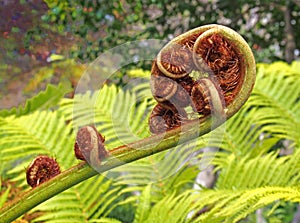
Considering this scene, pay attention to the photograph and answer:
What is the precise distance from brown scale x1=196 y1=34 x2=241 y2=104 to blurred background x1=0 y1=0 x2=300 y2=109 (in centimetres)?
253

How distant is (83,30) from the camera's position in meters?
3.24

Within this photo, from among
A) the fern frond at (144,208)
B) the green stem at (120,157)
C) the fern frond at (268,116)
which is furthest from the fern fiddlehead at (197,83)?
the fern frond at (268,116)

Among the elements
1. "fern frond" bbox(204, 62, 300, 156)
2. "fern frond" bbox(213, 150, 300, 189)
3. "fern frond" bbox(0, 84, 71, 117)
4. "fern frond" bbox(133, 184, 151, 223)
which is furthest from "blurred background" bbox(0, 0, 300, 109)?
"fern frond" bbox(133, 184, 151, 223)

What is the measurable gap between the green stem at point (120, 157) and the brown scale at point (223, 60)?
4cm

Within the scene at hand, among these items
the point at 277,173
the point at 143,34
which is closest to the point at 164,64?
the point at 277,173

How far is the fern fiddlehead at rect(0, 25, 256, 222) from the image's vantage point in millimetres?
564

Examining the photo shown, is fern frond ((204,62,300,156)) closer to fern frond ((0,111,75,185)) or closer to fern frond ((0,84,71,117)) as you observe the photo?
fern frond ((0,111,75,185))

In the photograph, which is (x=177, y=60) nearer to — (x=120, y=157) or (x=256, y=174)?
(x=120, y=157)

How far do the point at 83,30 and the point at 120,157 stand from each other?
2725 mm

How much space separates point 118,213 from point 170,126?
285cm

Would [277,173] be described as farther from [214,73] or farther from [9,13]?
[9,13]

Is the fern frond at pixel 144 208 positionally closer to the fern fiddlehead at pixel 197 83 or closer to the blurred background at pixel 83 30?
the fern fiddlehead at pixel 197 83

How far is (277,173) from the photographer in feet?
5.25

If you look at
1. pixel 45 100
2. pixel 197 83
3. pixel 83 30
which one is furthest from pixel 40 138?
pixel 83 30
